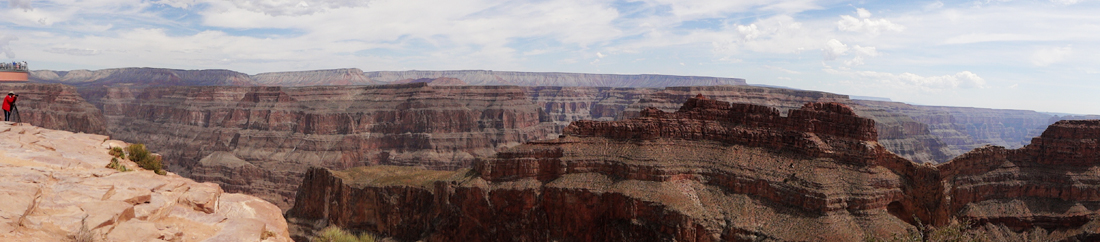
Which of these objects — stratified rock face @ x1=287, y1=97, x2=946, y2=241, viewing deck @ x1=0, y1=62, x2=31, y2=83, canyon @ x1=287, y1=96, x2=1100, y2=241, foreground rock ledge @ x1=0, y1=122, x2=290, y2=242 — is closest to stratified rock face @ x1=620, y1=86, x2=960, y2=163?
canyon @ x1=287, y1=96, x2=1100, y2=241

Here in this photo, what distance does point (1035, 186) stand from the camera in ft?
227

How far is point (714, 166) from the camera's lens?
6172cm

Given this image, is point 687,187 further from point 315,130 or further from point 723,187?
point 315,130

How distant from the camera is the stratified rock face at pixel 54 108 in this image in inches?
6019

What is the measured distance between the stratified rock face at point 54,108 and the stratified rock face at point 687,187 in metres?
126

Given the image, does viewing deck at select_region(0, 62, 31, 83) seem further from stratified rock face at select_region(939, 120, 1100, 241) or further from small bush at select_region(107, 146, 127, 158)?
stratified rock face at select_region(939, 120, 1100, 241)

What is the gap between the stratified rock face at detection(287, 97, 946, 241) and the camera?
52.8m

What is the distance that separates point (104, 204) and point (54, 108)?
600ft

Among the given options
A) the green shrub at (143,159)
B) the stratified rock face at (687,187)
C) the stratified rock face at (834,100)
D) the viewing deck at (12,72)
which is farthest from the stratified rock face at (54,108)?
the green shrub at (143,159)

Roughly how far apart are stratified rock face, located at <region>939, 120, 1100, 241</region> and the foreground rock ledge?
225 feet

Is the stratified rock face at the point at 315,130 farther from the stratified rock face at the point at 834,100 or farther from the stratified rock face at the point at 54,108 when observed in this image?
the stratified rock face at the point at 834,100

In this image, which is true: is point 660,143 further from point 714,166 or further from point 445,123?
point 445,123

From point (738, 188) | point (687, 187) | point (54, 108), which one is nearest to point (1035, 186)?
point (738, 188)

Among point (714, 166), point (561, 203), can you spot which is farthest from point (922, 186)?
point (561, 203)
